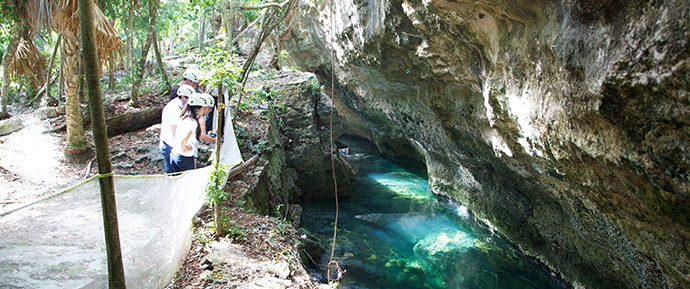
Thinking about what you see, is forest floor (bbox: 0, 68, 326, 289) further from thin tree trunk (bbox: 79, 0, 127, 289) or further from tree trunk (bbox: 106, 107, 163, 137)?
thin tree trunk (bbox: 79, 0, 127, 289)

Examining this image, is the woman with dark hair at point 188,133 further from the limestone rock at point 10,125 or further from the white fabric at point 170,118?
the limestone rock at point 10,125

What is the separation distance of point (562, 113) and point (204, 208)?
441 cm

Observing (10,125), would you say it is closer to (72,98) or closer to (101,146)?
(72,98)

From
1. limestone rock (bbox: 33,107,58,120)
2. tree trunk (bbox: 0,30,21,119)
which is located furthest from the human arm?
limestone rock (bbox: 33,107,58,120)

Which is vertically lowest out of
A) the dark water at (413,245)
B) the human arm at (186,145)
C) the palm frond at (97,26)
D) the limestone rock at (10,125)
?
the dark water at (413,245)

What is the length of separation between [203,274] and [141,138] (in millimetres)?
4945

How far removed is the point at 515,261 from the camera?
773cm

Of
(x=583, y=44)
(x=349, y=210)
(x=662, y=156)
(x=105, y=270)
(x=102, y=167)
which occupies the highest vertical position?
(x=583, y=44)

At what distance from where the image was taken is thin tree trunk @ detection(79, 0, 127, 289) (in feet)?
7.82

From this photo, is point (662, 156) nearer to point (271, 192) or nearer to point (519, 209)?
point (519, 209)

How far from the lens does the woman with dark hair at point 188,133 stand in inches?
185

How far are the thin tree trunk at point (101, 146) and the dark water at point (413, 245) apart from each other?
4.46 meters

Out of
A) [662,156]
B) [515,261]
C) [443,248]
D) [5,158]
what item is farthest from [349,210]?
[662,156]

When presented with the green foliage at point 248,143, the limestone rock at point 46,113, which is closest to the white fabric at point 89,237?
the green foliage at point 248,143
